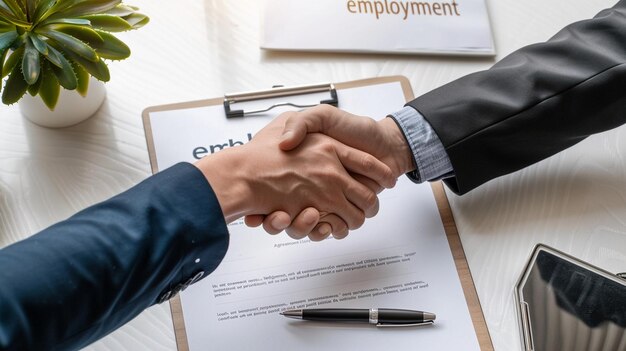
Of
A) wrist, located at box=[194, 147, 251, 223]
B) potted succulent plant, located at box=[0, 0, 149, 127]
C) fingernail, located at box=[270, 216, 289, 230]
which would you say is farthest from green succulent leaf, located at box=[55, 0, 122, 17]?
fingernail, located at box=[270, 216, 289, 230]

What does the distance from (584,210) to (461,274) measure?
207 millimetres

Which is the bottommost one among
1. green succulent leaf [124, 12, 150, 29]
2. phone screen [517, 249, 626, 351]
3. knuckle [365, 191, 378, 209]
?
phone screen [517, 249, 626, 351]

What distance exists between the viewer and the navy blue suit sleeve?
691 millimetres

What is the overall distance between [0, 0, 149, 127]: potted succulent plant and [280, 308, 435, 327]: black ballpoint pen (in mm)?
371

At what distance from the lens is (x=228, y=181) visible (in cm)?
89

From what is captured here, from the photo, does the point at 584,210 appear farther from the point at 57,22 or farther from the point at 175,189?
the point at 57,22

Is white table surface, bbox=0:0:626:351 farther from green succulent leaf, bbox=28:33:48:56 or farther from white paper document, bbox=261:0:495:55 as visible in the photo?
green succulent leaf, bbox=28:33:48:56

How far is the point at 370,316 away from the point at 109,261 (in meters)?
0.31

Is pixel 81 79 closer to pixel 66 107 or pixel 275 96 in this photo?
pixel 66 107

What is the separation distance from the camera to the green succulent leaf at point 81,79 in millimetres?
877

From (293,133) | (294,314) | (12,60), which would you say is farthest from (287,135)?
(12,60)

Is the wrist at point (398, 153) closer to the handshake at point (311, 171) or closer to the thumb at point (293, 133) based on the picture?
the handshake at point (311, 171)

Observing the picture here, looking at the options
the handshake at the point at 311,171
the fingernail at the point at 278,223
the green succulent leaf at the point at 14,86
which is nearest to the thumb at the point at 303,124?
the handshake at the point at 311,171

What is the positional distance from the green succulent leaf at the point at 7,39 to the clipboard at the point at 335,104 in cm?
22
